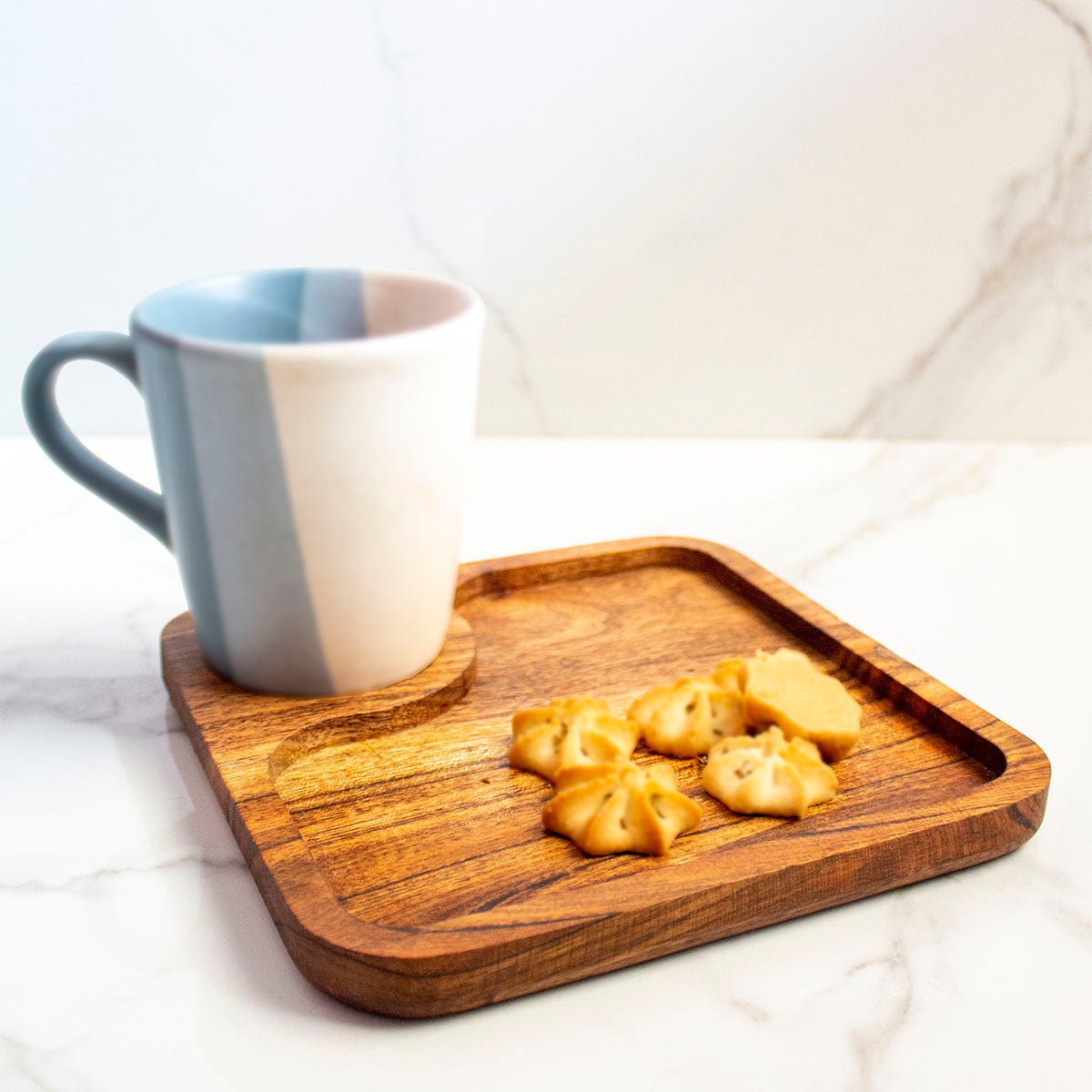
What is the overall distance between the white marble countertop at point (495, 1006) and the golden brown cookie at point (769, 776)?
50 millimetres

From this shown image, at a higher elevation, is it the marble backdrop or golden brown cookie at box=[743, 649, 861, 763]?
the marble backdrop

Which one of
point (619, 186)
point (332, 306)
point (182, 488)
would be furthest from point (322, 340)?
point (619, 186)

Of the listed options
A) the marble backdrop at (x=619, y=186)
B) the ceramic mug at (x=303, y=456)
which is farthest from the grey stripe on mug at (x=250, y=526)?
the marble backdrop at (x=619, y=186)

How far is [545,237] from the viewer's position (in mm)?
990

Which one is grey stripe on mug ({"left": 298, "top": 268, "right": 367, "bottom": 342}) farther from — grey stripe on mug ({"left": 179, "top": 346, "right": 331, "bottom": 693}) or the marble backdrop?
the marble backdrop

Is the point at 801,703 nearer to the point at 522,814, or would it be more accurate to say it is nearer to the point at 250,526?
the point at 522,814

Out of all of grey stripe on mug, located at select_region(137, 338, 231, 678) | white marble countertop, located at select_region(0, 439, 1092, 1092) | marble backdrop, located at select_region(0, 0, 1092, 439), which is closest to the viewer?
white marble countertop, located at select_region(0, 439, 1092, 1092)

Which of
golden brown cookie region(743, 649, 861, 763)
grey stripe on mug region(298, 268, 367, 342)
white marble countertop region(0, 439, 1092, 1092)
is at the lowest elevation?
white marble countertop region(0, 439, 1092, 1092)

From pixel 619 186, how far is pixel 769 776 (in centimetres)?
58

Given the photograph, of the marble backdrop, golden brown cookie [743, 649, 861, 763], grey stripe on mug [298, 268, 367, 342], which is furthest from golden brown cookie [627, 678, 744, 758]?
the marble backdrop

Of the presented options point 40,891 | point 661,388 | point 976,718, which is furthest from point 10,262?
point 976,718

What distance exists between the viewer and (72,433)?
60 centimetres

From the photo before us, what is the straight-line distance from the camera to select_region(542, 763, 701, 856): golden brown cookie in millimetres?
496

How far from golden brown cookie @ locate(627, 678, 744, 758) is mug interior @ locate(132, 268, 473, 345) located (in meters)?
0.20
